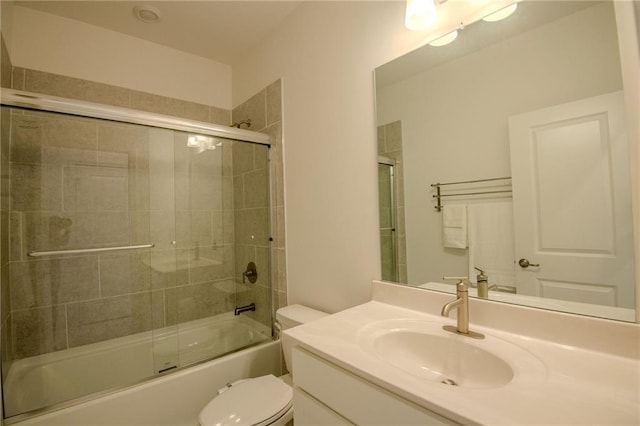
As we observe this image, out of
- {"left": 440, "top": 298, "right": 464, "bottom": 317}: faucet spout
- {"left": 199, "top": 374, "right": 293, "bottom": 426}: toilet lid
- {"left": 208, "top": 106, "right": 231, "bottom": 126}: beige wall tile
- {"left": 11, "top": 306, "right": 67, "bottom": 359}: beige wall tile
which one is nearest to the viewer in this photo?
{"left": 440, "top": 298, "right": 464, "bottom": 317}: faucet spout

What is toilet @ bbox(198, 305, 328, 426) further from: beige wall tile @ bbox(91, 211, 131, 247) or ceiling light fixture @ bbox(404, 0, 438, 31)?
ceiling light fixture @ bbox(404, 0, 438, 31)

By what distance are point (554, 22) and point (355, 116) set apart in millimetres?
755

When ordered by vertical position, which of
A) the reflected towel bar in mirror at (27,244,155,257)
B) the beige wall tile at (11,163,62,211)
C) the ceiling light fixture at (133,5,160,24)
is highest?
the ceiling light fixture at (133,5,160,24)

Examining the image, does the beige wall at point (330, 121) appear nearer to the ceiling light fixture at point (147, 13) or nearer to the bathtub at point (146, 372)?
the ceiling light fixture at point (147, 13)

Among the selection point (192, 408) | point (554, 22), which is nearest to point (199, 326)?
point (192, 408)

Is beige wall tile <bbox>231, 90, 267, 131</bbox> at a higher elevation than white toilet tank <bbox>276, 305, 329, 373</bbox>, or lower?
higher

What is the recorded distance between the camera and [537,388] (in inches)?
23.3

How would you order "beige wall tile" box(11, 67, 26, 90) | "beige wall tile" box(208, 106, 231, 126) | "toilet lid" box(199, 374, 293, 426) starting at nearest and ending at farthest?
"toilet lid" box(199, 374, 293, 426) → "beige wall tile" box(11, 67, 26, 90) → "beige wall tile" box(208, 106, 231, 126)

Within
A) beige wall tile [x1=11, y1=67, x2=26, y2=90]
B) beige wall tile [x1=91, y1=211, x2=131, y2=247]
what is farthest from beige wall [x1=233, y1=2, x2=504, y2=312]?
beige wall tile [x1=11, y1=67, x2=26, y2=90]

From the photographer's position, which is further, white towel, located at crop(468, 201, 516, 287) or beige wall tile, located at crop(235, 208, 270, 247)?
beige wall tile, located at crop(235, 208, 270, 247)

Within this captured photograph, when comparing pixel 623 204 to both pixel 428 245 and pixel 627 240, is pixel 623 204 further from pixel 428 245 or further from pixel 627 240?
pixel 428 245

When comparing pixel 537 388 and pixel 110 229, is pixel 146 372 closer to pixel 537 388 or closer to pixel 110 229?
pixel 110 229

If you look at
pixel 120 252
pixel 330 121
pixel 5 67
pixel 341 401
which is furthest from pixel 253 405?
pixel 5 67

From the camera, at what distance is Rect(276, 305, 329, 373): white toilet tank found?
1.48 meters
